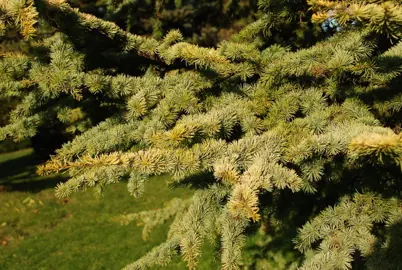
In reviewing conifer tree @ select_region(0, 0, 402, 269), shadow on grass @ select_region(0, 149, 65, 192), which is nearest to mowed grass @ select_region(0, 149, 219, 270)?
shadow on grass @ select_region(0, 149, 65, 192)

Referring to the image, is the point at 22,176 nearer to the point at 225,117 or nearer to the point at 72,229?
the point at 72,229

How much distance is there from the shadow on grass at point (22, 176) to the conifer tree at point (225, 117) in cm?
909

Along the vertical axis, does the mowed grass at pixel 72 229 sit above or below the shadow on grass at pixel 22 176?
above

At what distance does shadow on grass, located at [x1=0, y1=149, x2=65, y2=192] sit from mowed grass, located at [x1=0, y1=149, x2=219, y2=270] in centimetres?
3

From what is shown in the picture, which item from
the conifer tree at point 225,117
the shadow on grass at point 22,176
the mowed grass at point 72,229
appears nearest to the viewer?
the conifer tree at point 225,117

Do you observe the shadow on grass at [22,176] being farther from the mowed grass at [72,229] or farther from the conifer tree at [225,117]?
the conifer tree at [225,117]

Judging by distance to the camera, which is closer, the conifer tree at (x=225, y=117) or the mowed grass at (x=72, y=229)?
the conifer tree at (x=225, y=117)

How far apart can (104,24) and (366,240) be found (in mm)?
1688

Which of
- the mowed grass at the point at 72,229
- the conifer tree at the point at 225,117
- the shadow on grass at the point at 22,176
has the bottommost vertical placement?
the shadow on grass at the point at 22,176

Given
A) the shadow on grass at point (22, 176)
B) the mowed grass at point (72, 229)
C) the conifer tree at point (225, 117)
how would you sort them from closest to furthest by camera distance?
the conifer tree at point (225, 117) → the mowed grass at point (72, 229) → the shadow on grass at point (22, 176)

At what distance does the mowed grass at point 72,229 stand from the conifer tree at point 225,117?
244cm

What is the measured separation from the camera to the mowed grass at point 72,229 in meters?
6.29

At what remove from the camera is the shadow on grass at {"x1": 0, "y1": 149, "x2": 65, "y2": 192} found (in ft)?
35.9

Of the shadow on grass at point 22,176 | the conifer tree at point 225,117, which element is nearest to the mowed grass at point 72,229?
the shadow on grass at point 22,176
